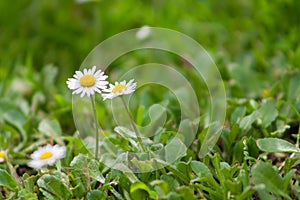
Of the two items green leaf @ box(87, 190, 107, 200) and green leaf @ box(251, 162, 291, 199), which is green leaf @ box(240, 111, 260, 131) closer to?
green leaf @ box(251, 162, 291, 199)

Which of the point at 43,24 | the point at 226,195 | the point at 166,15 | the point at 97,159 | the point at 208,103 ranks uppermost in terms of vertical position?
the point at 43,24

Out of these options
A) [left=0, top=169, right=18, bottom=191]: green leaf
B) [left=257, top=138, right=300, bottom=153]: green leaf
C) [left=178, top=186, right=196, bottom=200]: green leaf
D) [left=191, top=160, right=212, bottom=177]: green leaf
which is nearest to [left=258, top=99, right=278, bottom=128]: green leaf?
[left=257, top=138, right=300, bottom=153]: green leaf

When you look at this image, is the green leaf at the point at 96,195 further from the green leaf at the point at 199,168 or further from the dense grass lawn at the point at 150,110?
the green leaf at the point at 199,168

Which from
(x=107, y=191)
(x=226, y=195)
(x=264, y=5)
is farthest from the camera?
(x=264, y=5)

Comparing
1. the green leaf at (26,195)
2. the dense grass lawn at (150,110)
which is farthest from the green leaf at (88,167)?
the green leaf at (26,195)

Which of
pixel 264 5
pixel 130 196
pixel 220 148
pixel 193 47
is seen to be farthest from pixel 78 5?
pixel 130 196

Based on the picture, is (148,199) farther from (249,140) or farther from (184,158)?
(249,140)

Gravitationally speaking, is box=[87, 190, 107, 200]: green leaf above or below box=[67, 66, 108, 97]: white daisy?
below

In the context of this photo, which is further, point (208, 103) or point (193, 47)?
point (193, 47)
